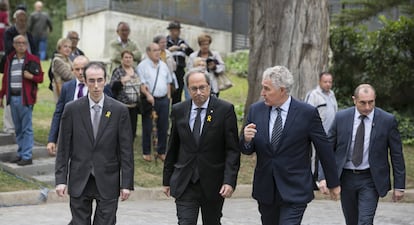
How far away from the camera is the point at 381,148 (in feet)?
30.0

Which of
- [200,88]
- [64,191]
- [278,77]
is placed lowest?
[64,191]

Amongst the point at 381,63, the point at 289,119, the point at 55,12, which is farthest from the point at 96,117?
the point at 55,12

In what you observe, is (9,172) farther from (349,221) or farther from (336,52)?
(336,52)

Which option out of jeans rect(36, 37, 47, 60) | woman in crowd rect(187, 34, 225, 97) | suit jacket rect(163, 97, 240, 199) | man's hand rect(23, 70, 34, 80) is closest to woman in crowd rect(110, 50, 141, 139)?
man's hand rect(23, 70, 34, 80)

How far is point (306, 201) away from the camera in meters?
8.02

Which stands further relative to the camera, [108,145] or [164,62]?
[164,62]

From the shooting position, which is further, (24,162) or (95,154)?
(24,162)

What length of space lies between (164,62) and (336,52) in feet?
19.2

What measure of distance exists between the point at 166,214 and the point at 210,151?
378 centimetres

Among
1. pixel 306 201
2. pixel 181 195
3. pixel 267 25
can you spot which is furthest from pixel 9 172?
pixel 306 201

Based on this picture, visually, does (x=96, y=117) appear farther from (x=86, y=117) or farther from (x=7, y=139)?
(x=7, y=139)

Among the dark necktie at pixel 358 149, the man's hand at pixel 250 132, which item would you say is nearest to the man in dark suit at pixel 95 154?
the man's hand at pixel 250 132

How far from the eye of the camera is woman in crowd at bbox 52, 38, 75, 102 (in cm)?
1414

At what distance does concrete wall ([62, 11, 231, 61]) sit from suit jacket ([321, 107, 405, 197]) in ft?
60.8
